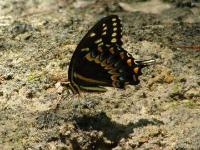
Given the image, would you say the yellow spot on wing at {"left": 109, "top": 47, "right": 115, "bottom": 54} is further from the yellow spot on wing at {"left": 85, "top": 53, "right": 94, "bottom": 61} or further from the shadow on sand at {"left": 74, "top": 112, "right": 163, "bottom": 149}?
the shadow on sand at {"left": 74, "top": 112, "right": 163, "bottom": 149}

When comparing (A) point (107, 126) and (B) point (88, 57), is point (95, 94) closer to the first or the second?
(B) point (88, 57)

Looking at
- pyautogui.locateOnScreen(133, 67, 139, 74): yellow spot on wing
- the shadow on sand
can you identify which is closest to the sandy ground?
the shadow on sand

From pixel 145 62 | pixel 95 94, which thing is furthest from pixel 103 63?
pixel 145 62

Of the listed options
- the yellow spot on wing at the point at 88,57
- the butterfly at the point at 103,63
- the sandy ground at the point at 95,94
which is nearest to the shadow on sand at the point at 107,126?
the sandy ground at the point at 95,94

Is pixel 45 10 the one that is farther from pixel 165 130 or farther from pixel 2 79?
pixel 165 130

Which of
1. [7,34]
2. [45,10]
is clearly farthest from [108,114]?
[45,10]

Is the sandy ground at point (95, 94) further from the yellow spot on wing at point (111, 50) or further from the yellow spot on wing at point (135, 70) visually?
the yellow spot on wing at point (111, 50)
